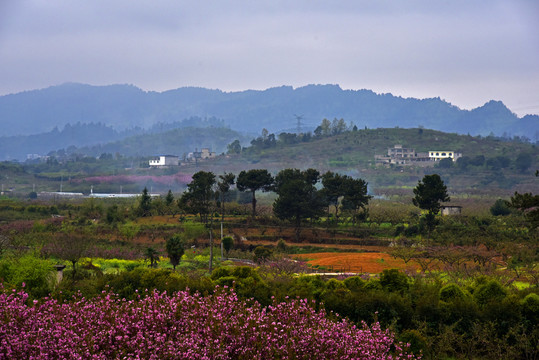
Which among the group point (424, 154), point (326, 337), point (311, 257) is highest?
point (424, 154)

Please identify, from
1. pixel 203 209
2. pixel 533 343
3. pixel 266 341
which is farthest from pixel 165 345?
pixel 203 209

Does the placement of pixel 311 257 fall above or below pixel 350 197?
below

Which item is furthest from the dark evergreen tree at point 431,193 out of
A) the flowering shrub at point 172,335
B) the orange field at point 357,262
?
the flowering shrub at point 172,335

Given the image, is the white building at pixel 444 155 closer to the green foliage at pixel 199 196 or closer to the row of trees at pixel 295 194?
the row of trees at pixel 295 194

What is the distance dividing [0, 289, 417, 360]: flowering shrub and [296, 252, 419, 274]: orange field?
61.8 ft

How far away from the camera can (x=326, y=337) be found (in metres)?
8.94

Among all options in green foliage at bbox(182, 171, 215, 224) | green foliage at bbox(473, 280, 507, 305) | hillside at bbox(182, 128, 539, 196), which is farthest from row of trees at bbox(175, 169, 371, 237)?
hillside at bbox(182, 128, 539, 196)

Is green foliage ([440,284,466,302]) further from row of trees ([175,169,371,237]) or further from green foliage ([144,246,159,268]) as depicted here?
row of trees ([175,169,371,237])

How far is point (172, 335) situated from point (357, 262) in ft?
78.0

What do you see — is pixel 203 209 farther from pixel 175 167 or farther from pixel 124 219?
pixel 175 167

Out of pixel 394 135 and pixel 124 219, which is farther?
pixel 394 135

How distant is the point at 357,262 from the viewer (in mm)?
32000

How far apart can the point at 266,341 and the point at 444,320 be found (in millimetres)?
7359

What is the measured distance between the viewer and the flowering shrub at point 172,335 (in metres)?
8.50
